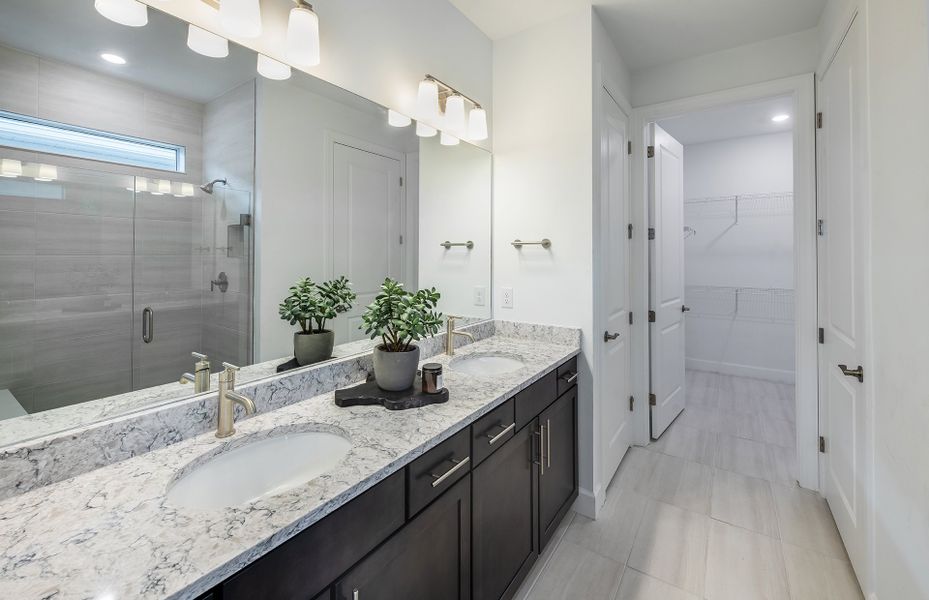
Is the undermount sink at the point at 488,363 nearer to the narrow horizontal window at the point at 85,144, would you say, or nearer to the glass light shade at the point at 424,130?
the glass light shade at the point at 424,130

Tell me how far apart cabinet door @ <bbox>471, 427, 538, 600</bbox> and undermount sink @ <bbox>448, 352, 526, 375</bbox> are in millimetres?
405

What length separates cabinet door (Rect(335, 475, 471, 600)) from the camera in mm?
861

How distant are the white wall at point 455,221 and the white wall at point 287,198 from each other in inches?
21.7

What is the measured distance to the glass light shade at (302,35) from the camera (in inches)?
50.3

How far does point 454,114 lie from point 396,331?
120cm

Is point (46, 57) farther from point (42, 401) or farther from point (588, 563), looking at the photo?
point (588, 563)

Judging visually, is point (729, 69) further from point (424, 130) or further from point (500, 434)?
point (500, 434)

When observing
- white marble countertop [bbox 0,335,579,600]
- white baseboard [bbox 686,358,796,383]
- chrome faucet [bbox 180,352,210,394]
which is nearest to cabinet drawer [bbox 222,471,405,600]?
white marble countertop [bbox 0,335,579,600]

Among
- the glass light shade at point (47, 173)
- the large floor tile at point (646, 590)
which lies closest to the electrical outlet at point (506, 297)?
the large floor tile at point (646, 590)

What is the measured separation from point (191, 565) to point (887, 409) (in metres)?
1.85

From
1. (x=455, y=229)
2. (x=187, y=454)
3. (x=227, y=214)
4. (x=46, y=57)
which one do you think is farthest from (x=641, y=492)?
(x=46, y=57)

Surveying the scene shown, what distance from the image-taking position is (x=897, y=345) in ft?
3.92

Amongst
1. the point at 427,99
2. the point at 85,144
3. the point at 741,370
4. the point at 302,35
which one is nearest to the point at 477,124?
the point at 427,99

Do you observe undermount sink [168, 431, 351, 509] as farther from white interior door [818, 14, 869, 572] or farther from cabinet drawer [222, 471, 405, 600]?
white interior door [818, 14, 869, 572]
